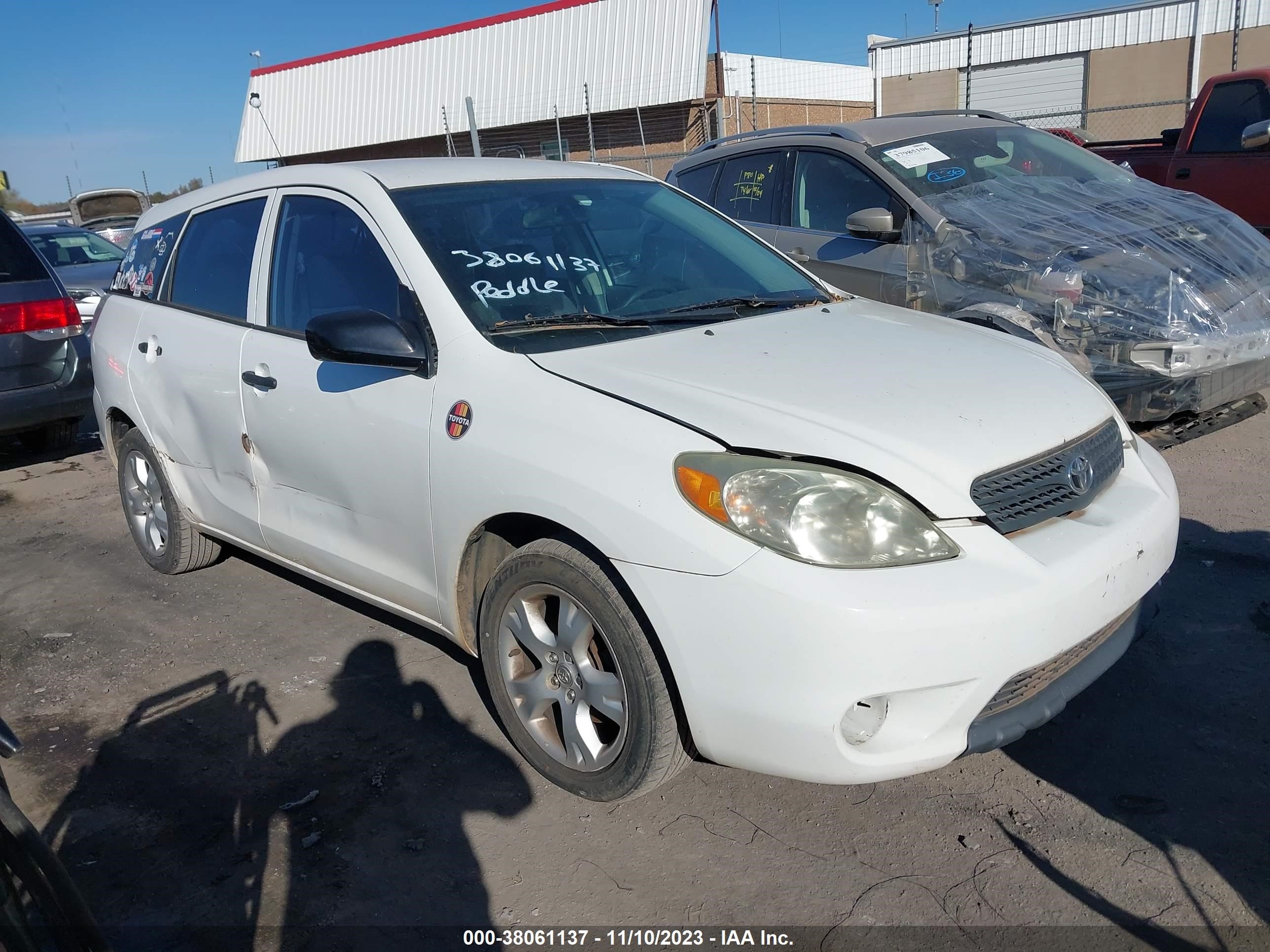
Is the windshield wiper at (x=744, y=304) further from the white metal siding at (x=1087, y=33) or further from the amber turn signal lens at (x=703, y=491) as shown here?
the white metal siding at (x=1087, y=33)

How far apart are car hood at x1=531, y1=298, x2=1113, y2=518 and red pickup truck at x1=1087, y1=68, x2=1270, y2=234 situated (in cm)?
600

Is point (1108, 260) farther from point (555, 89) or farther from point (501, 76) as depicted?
point (501, 76)

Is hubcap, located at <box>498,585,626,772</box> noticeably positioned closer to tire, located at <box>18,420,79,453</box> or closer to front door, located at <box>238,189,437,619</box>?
front door, located at <box>238,189,437,619</box>

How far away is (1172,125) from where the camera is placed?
25.9 meters

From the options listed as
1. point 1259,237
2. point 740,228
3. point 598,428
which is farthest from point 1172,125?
point 598,428

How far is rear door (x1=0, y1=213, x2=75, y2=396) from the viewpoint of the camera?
21.7ft

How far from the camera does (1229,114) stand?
8.36 m

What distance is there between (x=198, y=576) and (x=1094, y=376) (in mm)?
4403

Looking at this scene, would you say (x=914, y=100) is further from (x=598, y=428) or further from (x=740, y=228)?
(x=598, y=428)

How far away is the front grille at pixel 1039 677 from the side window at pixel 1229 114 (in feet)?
23.7

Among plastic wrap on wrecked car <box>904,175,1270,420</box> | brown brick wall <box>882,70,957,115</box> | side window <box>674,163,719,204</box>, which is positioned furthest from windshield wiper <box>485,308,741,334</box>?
brown brick wall <box>882,70,957,115</box>

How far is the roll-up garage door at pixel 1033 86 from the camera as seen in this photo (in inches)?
1043

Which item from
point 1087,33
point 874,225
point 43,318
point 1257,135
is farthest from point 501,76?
point 874,225

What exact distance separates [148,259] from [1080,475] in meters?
4.08
